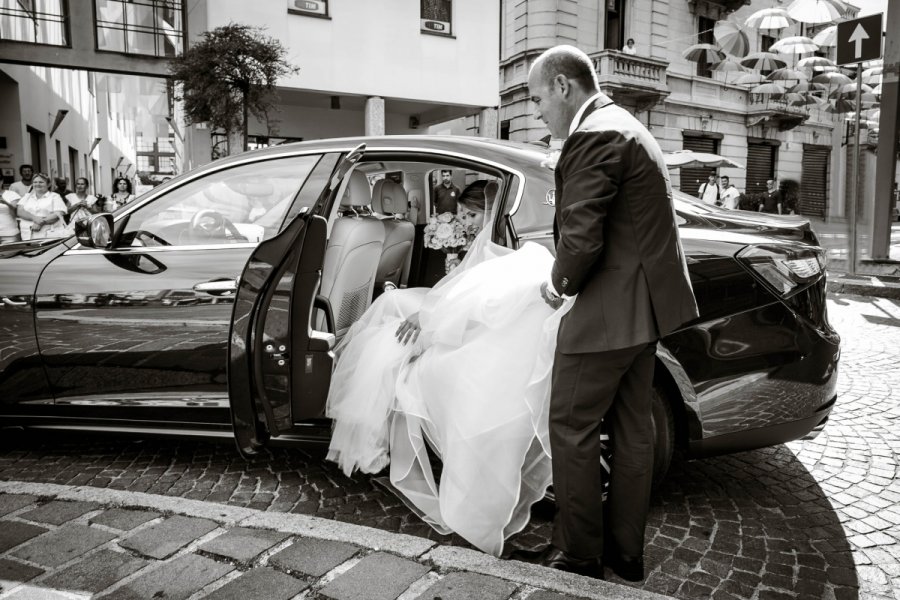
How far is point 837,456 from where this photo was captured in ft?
12.5

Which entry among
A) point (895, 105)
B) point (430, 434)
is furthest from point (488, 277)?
point (895, 105)

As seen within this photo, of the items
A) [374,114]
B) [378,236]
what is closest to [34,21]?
[374,114]

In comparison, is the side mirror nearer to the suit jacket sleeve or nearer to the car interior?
the car interior

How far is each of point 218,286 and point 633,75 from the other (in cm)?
2253

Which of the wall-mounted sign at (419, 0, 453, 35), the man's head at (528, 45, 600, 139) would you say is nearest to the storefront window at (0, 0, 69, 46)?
the wall-mounted sign at (419, 0, 453, 35)

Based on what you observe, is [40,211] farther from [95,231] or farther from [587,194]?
[587,194]

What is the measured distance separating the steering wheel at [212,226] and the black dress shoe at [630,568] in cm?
216

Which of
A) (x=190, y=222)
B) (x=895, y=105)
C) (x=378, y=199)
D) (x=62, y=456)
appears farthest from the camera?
(x=895, y=105)

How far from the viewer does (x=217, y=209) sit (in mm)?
3545

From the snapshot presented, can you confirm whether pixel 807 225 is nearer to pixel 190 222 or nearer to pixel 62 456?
pixel 190 222

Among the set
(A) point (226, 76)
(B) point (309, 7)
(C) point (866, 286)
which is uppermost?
(B) point (309, 7)

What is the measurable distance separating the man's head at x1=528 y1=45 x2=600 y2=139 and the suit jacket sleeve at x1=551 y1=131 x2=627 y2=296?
0.22 meters

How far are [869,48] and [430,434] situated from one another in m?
9.25

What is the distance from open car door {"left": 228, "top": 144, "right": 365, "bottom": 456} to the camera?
2.97 m
